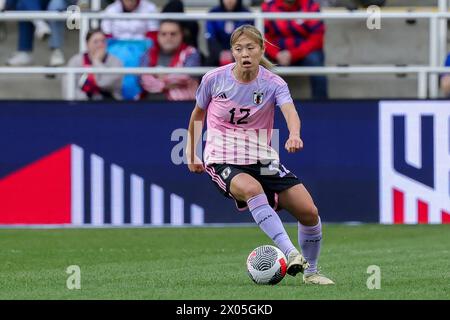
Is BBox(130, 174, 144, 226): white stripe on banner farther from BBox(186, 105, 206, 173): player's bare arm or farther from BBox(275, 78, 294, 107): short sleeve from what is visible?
BBox(275, 78, 294, 107): short sleeve

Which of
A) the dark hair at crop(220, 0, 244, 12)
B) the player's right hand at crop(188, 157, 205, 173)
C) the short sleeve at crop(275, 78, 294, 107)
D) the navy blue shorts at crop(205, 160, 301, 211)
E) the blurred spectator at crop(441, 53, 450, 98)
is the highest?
the dark hair at crop(220, 0, 244, 12)

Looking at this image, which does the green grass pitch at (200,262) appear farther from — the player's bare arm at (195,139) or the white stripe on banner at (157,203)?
the player's bare arm at (195,139)

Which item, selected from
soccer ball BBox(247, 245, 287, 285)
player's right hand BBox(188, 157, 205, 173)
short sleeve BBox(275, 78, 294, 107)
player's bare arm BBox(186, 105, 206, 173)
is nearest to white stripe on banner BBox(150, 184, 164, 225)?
player's bare arm BBox(186, 105, 206, 173)

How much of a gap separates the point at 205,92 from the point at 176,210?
6433 mm

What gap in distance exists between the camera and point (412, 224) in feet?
56.3

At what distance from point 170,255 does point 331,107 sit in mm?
4458

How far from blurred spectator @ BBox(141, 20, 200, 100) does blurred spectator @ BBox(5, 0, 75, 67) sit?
67.5 inches

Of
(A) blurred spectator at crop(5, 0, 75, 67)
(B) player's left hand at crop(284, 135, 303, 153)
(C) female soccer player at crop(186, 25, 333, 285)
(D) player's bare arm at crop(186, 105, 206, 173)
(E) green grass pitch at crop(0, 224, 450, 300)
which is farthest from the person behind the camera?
(A) blurred spectator at crop(5, 0, 75, 67)

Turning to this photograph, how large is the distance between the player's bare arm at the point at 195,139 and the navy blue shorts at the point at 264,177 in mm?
285

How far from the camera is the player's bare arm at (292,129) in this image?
998cm

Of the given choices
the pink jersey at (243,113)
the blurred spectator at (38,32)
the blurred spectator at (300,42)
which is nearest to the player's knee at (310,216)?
the pink jersey at (243,113)

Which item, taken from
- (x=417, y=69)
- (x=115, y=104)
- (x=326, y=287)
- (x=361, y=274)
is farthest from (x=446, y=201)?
(x=326, y=287)

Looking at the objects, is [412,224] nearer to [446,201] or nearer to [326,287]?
[446,201]

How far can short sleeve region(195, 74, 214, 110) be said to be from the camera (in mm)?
10922
